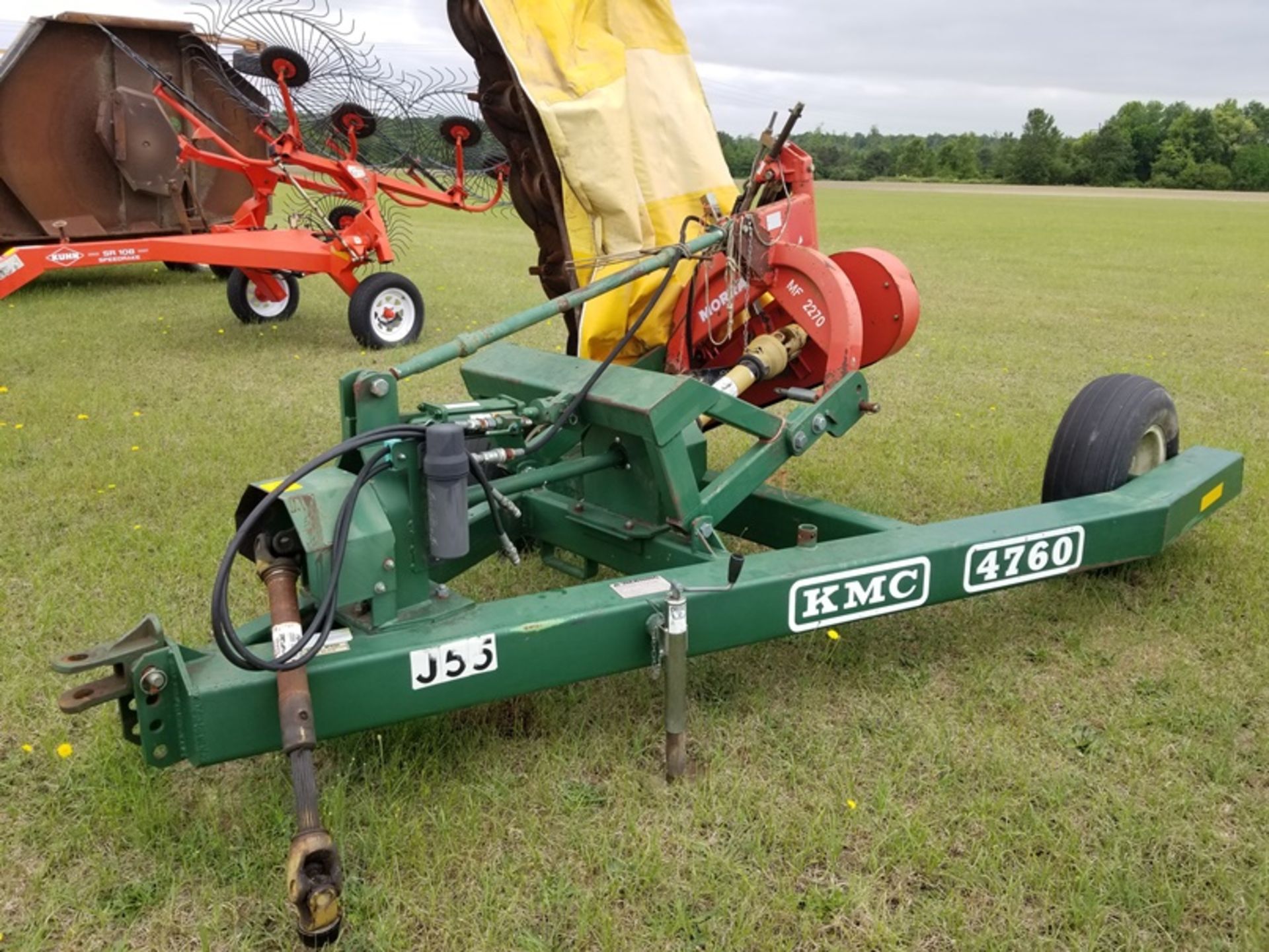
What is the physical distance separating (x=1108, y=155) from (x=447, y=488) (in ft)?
291

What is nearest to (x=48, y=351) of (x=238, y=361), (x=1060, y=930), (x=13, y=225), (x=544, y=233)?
(x=238, y=361)

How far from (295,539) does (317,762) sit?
670mm

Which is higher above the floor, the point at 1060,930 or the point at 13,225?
the point at 13,225

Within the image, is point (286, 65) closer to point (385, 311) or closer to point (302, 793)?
point (385, 311)

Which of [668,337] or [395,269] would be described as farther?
[395,269]

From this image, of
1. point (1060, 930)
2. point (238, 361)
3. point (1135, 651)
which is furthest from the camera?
point (238, 361)

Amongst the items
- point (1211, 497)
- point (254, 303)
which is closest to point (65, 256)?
point (254, 303)

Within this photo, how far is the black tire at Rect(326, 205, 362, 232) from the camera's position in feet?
32.3

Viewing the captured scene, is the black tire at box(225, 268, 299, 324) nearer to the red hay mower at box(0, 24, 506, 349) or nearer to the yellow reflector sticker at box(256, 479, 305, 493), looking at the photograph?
the red hay mower at box(0, 24, 506, 349)

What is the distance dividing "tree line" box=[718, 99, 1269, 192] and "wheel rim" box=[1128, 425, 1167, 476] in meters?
67.1

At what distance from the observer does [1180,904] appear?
2.36 m

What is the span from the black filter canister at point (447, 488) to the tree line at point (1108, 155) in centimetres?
6903

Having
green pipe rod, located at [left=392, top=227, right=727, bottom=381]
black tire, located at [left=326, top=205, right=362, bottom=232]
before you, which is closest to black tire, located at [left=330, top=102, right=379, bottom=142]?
black tire, located at [left=326, top=205, right=362, bottom=232]

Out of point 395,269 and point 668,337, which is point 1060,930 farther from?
point 395,269
